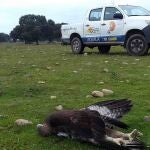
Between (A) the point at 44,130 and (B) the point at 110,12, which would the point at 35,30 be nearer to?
(B) the point at 110,12

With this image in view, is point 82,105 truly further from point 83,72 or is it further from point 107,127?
point 83,72

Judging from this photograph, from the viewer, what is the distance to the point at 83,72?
12.7m

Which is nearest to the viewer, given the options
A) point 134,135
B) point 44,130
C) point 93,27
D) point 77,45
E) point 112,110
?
point 134,135

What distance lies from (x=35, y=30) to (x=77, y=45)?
66.7 feet

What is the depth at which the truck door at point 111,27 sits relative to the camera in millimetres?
18891

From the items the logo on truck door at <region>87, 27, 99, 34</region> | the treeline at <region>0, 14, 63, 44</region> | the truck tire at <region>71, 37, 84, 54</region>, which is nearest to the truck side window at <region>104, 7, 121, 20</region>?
the logo on truck door at <region>87, 27, 99, 34</region>

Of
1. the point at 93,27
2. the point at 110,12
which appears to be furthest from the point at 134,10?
the point at 93,27

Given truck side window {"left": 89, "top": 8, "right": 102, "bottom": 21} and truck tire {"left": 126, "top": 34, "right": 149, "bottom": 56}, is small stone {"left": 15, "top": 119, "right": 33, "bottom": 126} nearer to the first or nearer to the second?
truck tire {"left": 126, "top": 34, "right": 149, "bottom": 56}

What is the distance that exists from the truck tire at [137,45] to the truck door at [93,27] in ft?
5.18

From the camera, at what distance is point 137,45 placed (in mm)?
18406

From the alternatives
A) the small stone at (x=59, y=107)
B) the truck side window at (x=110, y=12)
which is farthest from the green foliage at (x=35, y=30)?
the small stone at (x=59, y=107)

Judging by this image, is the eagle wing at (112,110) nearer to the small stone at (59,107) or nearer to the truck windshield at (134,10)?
the small stone at (59,107)

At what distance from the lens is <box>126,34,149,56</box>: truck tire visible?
59.3 ft

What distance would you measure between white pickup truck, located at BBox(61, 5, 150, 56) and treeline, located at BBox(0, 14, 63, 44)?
1987cm
